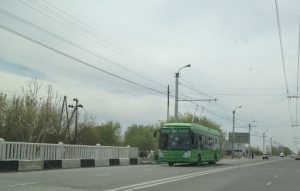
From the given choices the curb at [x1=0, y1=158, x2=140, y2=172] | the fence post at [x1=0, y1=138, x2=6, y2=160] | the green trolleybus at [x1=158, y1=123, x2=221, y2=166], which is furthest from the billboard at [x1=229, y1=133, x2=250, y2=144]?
the fence post at [x1=0, y1=138, x2=6, y2=160]

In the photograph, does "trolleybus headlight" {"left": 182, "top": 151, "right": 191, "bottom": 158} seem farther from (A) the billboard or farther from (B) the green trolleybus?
(A) the billboard

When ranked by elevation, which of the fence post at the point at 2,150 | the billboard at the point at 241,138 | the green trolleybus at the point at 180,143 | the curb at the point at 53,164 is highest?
the billboard at the point at 241,138

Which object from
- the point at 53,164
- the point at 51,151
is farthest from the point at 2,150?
the point at 51,151

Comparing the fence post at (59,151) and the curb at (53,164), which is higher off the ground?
the fence post at (59,151)

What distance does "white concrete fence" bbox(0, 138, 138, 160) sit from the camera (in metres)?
29.1

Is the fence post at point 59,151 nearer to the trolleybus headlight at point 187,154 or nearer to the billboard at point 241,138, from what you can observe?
the trolleybus headlight at point 187,154

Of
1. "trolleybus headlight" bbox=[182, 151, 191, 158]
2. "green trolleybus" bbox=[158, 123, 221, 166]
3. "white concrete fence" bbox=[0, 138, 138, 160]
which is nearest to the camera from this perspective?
"white concrete fence" bbox=[0, 138, 138, 160]

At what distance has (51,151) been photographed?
33.7 metres

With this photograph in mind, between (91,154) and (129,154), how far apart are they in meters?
8.90

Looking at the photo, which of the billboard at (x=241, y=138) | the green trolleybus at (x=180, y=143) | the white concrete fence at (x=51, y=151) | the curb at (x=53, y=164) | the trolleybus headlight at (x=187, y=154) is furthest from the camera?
the billboard at (x=241, y=138)

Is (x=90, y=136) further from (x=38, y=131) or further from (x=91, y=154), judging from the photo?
(x=91, y=154)

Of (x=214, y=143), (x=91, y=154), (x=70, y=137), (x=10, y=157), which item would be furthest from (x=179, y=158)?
(x=70, y=137)

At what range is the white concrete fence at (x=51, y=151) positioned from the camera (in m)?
29.1

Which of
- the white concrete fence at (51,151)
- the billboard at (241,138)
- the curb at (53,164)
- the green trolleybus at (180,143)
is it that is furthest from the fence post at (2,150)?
the billboard at (241,138)
